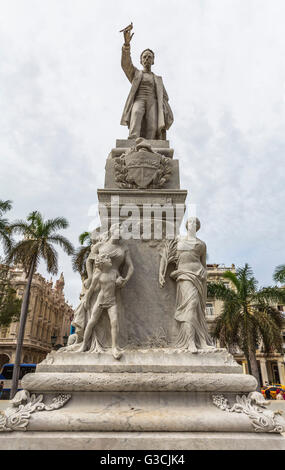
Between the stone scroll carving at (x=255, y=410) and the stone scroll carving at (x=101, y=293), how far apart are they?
145 cm

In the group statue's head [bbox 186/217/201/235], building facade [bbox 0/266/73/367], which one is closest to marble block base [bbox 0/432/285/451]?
statue's head [bbox 186/217/201/235]

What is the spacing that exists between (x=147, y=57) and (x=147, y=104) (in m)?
1.04

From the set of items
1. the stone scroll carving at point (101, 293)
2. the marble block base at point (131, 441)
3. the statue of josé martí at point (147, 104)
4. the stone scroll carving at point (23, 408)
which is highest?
the statue of josé martí at point (147, 104)

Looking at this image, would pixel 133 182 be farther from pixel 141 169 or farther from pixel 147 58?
pixel 147 58

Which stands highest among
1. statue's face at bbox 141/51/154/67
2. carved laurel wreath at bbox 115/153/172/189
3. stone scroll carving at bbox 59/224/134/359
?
statue's face at bbox 141/51/154/67

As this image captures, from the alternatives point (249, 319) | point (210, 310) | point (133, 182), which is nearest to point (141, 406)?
point (133, 182)

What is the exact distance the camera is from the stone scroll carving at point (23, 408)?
133 inches

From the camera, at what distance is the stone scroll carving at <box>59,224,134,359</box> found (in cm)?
438

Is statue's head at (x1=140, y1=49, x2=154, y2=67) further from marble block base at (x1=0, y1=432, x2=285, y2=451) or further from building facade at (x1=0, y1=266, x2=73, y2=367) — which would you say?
building facade at (x1=0, y1=266, x2=73, y2=367)

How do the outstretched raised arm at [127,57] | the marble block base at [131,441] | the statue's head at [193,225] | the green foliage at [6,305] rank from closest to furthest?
the marble block base at [131,441] → the statue's head at [193,225] → the outstretched raised arm at [127,57] → the green foliage at [6,305]

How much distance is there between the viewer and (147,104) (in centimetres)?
723

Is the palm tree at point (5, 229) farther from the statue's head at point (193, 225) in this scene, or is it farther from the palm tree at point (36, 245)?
the statue's head at point (193, 225)

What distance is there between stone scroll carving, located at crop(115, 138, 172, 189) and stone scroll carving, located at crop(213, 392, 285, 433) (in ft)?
11.9

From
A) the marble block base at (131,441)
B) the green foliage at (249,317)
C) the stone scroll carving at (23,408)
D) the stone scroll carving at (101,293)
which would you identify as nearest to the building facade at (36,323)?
the green foliage at (249,317)
